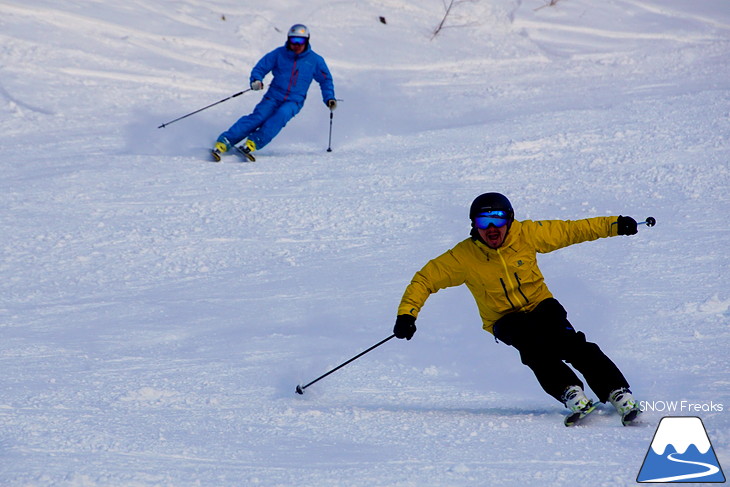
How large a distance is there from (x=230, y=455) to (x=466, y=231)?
4148mm

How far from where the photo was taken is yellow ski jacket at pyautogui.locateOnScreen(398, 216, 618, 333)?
4594 millimetres

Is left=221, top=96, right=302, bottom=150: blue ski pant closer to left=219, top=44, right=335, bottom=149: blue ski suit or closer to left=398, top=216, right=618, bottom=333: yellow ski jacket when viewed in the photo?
left=219, top=44, right=335, bottom=149: blue ski suit

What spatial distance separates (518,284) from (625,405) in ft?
2.78

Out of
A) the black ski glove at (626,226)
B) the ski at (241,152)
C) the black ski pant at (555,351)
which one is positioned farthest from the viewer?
the ski at (241,152)

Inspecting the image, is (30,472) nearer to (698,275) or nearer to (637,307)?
(637,307)

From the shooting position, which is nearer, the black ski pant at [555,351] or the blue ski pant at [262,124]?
the black ski pant at [555,351]

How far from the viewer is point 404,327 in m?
4.47

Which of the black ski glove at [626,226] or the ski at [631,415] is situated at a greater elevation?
the black ski glove at [626,226]

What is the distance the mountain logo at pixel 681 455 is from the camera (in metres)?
3.27

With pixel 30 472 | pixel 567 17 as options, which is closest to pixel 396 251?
pixel 30 472

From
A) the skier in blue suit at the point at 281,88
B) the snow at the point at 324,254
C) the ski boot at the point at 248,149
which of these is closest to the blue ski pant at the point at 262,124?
the skier in blue suit at the point at 281,88

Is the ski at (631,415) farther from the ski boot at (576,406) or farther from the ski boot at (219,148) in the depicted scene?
the ski boot at (219,148)

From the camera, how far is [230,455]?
12.2 feet

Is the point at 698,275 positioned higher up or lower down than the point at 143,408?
higher up
